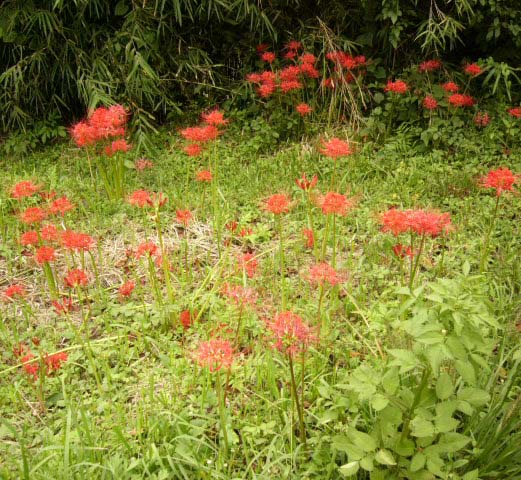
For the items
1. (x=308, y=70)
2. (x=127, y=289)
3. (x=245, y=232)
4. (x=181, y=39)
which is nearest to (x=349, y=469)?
(x=127, y=289)

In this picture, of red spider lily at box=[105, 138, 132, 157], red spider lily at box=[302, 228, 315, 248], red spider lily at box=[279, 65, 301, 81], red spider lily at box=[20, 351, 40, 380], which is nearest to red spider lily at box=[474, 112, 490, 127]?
red spider lily at box=[279, 65, 301, 81]

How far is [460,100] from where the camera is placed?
11.4 ft

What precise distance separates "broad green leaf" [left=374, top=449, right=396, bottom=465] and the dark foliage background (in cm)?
316

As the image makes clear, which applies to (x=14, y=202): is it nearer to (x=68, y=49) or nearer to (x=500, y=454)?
(x=68, y=49)

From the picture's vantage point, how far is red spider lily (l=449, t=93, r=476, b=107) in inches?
137

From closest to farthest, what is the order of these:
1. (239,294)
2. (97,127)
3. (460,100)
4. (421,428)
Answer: (421,428) < (239,294) < (97,127) < (460,100)

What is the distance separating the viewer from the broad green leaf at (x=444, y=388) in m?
1.34

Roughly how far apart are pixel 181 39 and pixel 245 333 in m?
3.13

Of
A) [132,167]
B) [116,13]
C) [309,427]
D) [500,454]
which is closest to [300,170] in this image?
[132,167]

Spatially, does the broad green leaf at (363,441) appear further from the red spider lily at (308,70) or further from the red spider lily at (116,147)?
the red spider lily at (308,70)

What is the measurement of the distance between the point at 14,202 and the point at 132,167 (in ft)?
2.77

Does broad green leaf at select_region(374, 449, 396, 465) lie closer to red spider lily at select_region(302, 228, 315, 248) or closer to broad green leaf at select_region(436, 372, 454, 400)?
broad green leaf at select_region(436, 372, 454, 400)

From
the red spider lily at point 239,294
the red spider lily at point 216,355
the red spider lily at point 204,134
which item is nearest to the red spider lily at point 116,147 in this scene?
the red spider lily at point 204,134

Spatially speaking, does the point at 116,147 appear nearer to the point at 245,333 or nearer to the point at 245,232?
the point at 245,232
